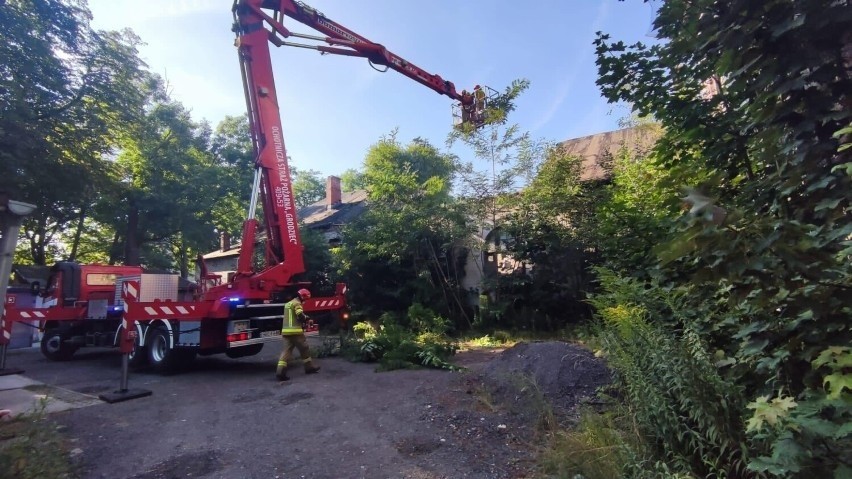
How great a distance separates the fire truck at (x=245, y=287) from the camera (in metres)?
9.29

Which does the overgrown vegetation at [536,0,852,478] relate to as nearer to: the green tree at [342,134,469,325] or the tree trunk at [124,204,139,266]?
the green tree at [342,134,469,325]

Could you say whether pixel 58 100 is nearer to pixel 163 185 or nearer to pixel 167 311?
pixel 163 185

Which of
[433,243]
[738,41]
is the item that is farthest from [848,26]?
[433,243]

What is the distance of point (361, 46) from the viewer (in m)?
11.6

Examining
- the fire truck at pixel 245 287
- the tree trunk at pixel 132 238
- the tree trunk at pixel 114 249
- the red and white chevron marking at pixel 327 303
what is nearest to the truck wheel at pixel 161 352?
the fire truck at pixel 245 287

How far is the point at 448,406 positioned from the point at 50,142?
48.8ft

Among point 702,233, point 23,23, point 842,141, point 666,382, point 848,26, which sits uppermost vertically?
point 23,23

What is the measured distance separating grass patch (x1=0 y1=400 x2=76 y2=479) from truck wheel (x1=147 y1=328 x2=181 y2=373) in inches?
186

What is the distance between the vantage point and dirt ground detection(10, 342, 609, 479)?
4.70 m

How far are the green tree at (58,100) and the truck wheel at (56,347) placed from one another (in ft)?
12.9

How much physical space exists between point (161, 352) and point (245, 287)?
8.14 ft

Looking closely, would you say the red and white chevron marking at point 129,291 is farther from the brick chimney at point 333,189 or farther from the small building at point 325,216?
the brick chimney at point 333,189

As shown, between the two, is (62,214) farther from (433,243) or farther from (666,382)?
(666,382)

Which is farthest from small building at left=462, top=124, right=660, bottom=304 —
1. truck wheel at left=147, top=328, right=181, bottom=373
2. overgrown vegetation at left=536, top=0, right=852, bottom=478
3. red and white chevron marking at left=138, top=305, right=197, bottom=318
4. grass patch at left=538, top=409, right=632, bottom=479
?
overgrown vegetation at left=536, top=0, right=852, bottom=478
